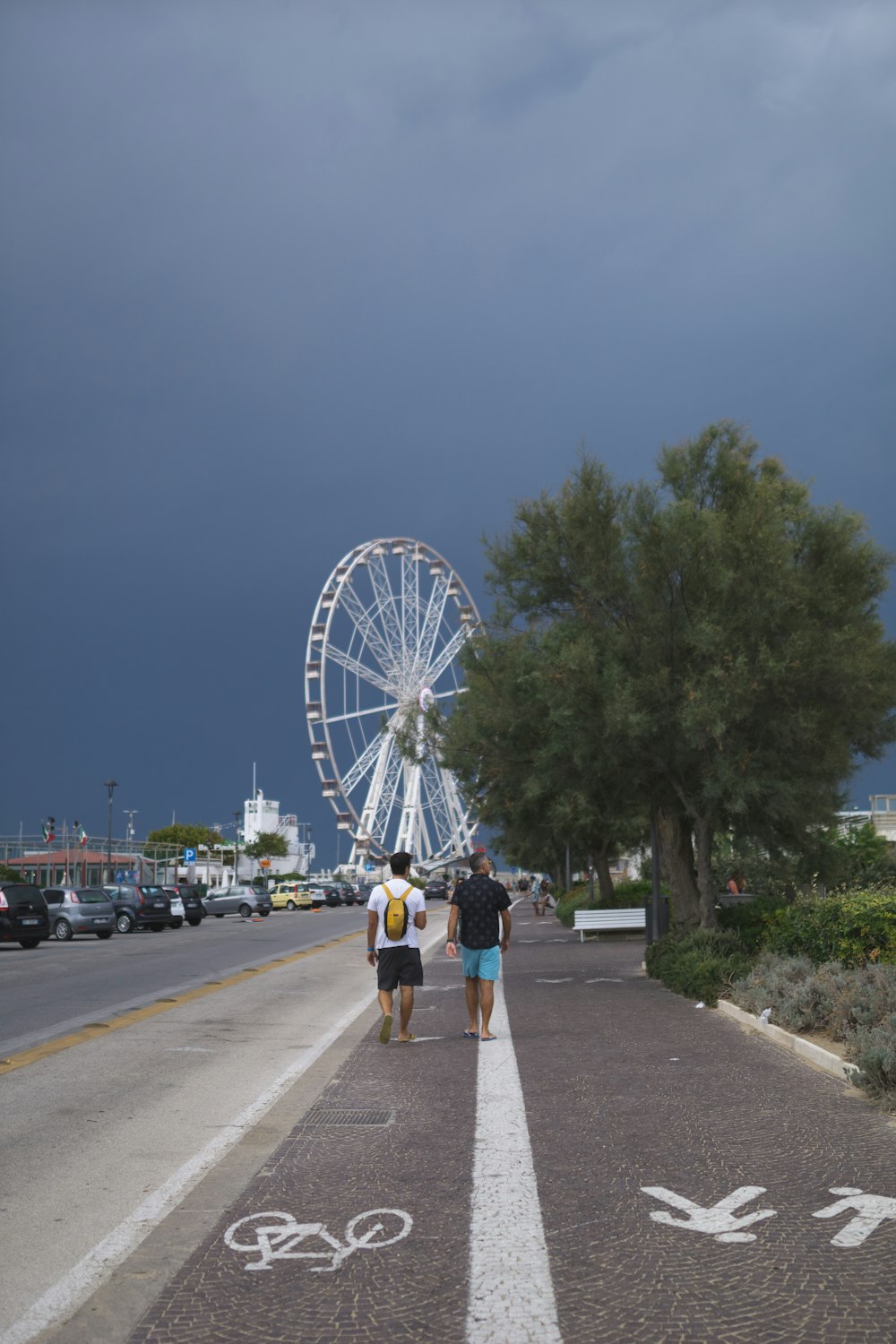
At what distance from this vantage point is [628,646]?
16.7 m

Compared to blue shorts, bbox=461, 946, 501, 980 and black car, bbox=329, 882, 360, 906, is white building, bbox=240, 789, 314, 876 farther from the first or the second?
blue shorts, bbox=461, 946, 501, 980

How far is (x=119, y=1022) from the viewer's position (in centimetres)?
1343

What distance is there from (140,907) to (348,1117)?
31.2 metres

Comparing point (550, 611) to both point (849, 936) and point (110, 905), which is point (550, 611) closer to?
point (849, 936)

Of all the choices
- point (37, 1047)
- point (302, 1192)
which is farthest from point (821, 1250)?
point (37, 1047)

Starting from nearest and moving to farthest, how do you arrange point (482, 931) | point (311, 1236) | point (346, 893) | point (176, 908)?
1. point (311, 1236)
2. point (482, 931)
3. point (176, 908)
4. point (346, 893)

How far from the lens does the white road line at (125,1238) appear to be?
4480 mm

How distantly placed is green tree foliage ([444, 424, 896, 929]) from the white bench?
29.8ft

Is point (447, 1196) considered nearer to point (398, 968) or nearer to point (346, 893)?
point (398, 968)

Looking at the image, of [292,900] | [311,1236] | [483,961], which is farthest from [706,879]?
[292,900]

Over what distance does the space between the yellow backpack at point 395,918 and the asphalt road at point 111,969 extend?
3457 millimetres

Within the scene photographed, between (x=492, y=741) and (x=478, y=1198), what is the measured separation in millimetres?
13314

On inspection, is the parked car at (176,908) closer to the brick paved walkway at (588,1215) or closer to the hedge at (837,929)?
the hedge at (837,929)

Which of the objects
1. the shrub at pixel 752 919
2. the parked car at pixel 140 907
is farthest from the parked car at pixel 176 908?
the shrub at pixel 752 919
